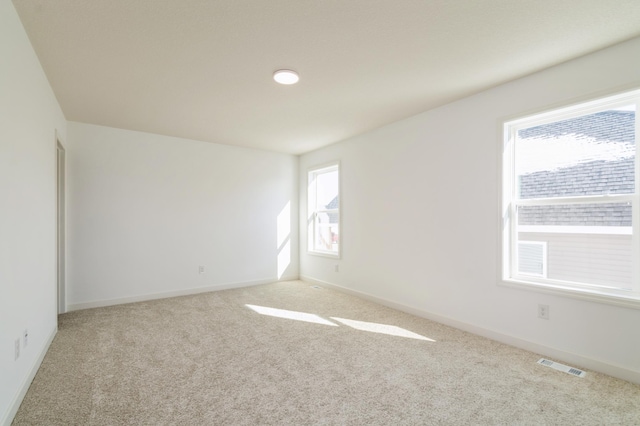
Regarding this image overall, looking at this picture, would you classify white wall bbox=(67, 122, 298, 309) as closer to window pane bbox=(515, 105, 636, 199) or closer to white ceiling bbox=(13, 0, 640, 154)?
white ceiling bbox=(13, 0, 640, 154)

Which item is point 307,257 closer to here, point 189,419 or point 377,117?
point 377,117

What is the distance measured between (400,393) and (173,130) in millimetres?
4283

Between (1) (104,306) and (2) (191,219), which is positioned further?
(2) (191,219)

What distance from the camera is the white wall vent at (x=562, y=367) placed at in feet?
7.87

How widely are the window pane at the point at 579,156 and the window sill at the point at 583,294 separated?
2.60 feet

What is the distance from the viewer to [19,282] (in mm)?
2068

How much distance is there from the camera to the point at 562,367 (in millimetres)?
2494

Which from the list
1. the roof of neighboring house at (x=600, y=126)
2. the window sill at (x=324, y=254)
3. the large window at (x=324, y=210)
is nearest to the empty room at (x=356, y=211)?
the roof of neighboring house at (x=600, y=126)

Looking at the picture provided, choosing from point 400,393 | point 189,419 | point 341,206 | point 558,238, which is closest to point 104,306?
point 189,419

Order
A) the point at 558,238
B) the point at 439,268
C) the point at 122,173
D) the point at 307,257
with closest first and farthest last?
1. the point at 558,238
2. the point at 439,268
3. the point at 122,173
4. the point at 307,257

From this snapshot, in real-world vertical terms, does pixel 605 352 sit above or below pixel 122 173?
below

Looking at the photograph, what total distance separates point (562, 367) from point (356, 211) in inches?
117

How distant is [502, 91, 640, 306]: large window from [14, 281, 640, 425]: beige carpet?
753mm

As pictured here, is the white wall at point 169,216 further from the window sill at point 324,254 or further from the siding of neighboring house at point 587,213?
the siding of neighboring house at point 587,213
